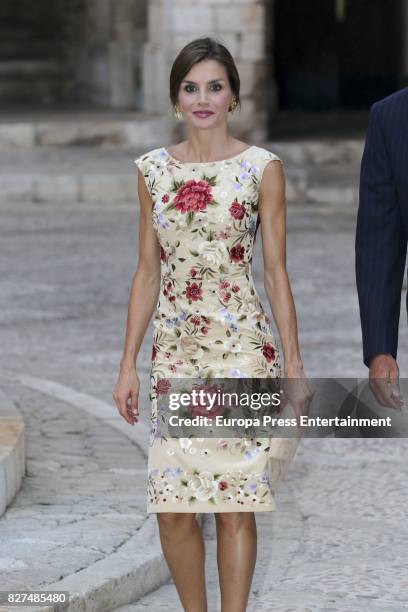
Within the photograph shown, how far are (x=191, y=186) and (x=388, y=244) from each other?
0.60 m

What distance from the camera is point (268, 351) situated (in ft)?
14.5

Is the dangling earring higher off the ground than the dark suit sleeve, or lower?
higher

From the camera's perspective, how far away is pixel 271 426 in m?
4.35

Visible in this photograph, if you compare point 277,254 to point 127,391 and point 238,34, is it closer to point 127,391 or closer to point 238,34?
point 127,391

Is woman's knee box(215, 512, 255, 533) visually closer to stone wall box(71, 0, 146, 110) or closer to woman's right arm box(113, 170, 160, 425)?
woman's right arm box(113, 170, 160, 425)

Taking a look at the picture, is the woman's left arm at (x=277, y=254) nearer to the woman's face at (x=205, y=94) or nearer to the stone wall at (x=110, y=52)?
the woman's face at (x=205, y=94)

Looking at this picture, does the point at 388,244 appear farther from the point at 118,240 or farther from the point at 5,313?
the point at 118,240

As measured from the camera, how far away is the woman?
432 centimetres

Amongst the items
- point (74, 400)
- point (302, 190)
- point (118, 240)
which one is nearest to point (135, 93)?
point (302, 190)

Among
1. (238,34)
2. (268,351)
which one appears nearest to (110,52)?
(238,34)

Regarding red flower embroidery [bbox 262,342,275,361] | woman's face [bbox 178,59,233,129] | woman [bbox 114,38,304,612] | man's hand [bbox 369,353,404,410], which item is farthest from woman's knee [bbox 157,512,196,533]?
woman's face [bbox 178,59,233,129]

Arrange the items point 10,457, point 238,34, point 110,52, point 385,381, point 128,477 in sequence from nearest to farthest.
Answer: point 385,381 < point 10,457 < point 128,477 < point 238,34 < point 110,52

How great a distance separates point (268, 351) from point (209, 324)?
181mm

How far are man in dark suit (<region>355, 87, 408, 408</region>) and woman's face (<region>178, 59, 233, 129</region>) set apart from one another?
1.72 feet
